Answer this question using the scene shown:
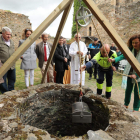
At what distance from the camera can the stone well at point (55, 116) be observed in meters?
1.31

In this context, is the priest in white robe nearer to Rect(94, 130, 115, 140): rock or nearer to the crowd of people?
the crowd of people

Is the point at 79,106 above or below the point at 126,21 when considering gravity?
below

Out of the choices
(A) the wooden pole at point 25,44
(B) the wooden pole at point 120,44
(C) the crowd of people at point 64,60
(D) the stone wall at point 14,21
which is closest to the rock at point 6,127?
(A) the wooden pole at point 25,44

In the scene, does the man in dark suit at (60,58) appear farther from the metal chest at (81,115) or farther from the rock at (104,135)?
the rock at (104,135)

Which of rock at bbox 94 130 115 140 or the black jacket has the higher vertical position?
the black jacket

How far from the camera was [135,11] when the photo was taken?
13.1 meters

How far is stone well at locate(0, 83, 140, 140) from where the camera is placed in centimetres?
131

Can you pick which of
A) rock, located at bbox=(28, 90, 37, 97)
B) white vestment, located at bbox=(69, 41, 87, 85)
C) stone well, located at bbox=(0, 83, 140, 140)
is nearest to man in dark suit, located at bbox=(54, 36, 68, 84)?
white vestment, located at bbox=(69, 41, 87, 85)

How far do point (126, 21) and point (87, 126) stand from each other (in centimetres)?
1327

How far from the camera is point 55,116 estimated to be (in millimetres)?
2744

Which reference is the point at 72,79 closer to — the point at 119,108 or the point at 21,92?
the point at 21,92

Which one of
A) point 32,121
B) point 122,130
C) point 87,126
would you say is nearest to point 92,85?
point 87,126

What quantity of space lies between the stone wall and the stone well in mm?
8413

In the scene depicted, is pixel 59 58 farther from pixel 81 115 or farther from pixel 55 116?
pixel 81 115
